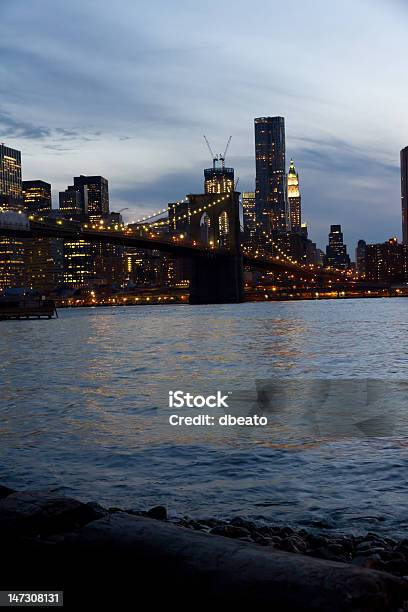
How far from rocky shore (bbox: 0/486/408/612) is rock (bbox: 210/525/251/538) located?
0.91 meters

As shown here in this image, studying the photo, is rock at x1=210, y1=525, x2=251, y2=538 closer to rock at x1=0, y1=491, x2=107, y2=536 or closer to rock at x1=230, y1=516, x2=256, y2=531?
rock at x1=230, y1=516, x2=256, y2=531

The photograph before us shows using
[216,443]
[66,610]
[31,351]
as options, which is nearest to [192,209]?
[31,351]

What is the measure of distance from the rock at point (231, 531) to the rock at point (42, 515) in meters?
1.54

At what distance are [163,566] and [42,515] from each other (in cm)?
123

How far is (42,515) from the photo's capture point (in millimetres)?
4973

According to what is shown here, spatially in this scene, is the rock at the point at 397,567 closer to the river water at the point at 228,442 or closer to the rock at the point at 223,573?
the river water at the point at 228,442

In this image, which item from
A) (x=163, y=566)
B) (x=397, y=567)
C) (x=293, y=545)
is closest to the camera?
(x=163, y=566)

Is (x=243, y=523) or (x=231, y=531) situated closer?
(x=231, y=531)

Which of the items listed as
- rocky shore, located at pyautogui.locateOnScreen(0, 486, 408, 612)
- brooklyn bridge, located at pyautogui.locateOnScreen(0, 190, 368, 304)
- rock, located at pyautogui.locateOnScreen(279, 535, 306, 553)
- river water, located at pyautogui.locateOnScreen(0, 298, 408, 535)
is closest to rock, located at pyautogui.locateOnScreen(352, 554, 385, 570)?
rocky shore, located at pyautogui.locateOnScreen(0, 486, 408, 612)

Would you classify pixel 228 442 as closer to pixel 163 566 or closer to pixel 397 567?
pixel 397 567

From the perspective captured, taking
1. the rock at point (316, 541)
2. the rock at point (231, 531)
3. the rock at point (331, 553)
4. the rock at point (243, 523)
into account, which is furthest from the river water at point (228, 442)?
the rock at point (331, 553)

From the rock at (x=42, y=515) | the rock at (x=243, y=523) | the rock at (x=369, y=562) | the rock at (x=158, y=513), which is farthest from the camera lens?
the rock at (x=243, y=523)

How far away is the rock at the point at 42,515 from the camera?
485 cm

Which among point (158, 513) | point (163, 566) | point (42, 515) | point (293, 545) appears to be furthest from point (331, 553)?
point (42, 515)
